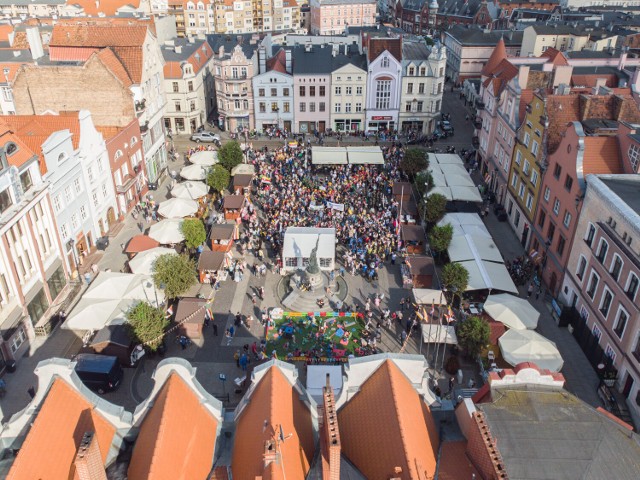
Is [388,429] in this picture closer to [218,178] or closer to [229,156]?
[218,178]

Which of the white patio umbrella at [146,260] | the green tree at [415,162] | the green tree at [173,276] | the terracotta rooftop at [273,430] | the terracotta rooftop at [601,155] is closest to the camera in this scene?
the terracotta rooftop at [273,430]

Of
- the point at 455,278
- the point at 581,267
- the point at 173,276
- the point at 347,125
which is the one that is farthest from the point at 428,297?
the point at 347,125

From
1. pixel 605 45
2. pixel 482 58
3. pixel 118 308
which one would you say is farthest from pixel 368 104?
pixel 118 308

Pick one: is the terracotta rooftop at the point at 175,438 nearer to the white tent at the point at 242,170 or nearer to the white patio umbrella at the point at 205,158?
the white tent at the point at 242,170

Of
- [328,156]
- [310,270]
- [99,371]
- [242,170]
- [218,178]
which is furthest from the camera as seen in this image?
[328,156]

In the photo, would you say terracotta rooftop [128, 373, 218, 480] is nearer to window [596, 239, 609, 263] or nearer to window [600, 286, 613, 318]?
window [600, 286, 613, 318]

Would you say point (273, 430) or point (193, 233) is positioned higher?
point (273, 430)

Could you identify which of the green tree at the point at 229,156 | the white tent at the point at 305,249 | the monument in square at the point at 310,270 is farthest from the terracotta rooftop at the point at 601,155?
the green tree at the point at 229,156
